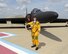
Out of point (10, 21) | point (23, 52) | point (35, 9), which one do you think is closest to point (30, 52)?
point (23, 52)

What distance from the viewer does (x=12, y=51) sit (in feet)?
30.8

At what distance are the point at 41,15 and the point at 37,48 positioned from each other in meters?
7.64

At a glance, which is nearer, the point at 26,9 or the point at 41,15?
the point at 41,15

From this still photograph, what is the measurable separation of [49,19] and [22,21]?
10.3 meters

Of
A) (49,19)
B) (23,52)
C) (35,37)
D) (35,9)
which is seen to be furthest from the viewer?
(35,9)

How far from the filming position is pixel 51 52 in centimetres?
916

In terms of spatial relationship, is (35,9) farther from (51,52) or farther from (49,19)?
(51,52)

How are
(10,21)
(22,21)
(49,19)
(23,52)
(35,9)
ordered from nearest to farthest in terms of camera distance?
(23,52)
(49,19)
(35,9)
(22,21)
(10,21)

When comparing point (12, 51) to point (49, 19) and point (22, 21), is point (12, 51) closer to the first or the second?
point (49, 19)

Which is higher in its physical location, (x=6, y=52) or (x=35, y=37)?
(x=35, y=37)

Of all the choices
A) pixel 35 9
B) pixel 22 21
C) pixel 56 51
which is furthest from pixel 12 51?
pixel 22 21

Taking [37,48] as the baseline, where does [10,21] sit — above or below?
below

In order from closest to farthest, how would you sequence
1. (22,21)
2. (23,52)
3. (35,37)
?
(23,52) → (35,37) → (22,21)

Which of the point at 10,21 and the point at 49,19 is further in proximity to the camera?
the point at 10,21
